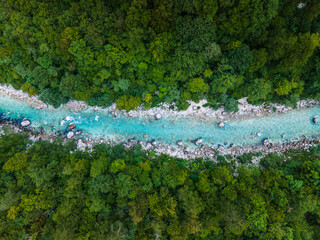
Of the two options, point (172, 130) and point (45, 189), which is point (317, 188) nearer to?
point (172, 130)

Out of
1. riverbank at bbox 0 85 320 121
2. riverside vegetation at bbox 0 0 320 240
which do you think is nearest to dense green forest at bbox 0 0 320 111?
A: riverside vegetation at bbox 0 0 320 240

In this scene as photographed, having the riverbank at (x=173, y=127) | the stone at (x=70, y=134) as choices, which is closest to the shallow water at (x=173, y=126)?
the riverbank at (x=173, y=127)

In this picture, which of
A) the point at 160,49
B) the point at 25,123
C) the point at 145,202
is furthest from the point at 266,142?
the point at 25,123

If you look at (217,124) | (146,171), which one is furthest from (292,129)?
(146,171)

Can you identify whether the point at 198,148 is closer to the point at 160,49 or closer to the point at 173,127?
the point at 173,127

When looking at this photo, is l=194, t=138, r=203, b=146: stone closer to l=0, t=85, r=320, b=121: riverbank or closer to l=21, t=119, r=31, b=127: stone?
l=0, t=85, r=320, b=121: riverbank
